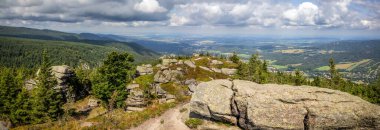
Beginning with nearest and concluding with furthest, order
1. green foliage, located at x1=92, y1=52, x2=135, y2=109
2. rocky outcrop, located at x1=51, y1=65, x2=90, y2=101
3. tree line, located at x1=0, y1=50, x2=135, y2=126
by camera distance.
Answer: tree line, located at x1=0, y1=50, x2=135, y2=126 < green foliage, located at x1=92, y1=52, x2=135, y2=109 < rocky outcrop, located at x1=51, y1=65, x2=90, y2=101

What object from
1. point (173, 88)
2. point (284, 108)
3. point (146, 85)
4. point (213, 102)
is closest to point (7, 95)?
point (146, 85)

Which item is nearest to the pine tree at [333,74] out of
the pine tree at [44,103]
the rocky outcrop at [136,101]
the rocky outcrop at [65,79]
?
the rocky outcrop at [136,101]

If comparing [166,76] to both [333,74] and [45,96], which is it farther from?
[333,74]

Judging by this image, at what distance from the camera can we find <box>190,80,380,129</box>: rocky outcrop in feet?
79.7

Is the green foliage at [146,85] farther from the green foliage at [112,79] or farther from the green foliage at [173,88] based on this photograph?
the green foliage at [112,79]

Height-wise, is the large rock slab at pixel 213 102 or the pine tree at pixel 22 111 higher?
the large rock slab at pixel 213 102

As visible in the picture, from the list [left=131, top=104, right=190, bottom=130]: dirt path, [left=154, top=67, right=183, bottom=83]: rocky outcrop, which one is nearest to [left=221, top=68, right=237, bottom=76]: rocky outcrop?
[left=154, top=67, right=183, bottom=83]: rocky outcrop

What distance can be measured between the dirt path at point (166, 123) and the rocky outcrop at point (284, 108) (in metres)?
2.45

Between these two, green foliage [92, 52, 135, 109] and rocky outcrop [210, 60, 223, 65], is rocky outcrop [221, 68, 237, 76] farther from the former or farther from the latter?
green foliage [92, 52, 135, 109]

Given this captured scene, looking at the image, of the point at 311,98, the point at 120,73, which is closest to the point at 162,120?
the point at 311,98

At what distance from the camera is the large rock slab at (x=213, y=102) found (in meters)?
28.0

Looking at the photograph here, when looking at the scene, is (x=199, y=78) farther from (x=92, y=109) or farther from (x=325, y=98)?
(x=325, y=98)

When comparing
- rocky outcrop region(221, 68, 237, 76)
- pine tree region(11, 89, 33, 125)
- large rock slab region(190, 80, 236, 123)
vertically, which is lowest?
pine tree region(11, 89, 33, 125)

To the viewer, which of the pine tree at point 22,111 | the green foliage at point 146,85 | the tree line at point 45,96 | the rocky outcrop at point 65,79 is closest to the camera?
the tree line at point 45,96
